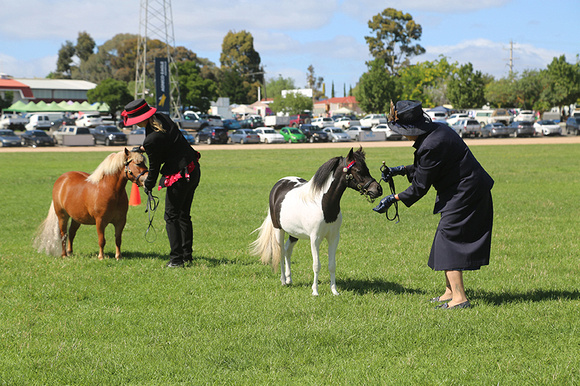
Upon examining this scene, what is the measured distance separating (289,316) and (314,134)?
5035 cm

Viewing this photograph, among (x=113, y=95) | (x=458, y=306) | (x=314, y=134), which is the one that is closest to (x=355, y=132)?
(x=314, y=134)

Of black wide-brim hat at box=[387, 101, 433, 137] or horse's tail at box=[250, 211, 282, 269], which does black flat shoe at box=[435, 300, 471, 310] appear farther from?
horse's tail at box=[250, 211, 282, 269]

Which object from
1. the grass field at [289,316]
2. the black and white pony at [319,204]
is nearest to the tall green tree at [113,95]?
the grass field at [289,316]

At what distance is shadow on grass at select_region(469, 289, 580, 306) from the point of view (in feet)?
21.9

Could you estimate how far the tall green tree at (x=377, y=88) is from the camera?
Result: 8438 cm

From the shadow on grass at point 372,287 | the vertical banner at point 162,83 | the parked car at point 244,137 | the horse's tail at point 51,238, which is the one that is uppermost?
the vertical banner at point 162,83

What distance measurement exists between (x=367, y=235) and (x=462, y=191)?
5.38 metres

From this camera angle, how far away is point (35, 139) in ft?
163

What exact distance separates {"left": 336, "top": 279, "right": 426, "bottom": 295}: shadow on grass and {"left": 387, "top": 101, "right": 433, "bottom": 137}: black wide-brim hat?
2.12 meters

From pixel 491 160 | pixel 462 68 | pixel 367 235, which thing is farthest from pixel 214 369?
pixel 462 68

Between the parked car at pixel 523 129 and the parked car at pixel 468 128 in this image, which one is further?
the parked car at pixel 468 128

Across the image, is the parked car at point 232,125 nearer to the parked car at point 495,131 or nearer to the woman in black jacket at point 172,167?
the parked car at point 495,131

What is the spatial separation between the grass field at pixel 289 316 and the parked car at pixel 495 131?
47.0 metres

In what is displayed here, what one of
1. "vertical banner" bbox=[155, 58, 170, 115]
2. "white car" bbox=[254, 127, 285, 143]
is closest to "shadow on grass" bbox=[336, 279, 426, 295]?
"white car" bbox=[254, 127, 285, 143]
